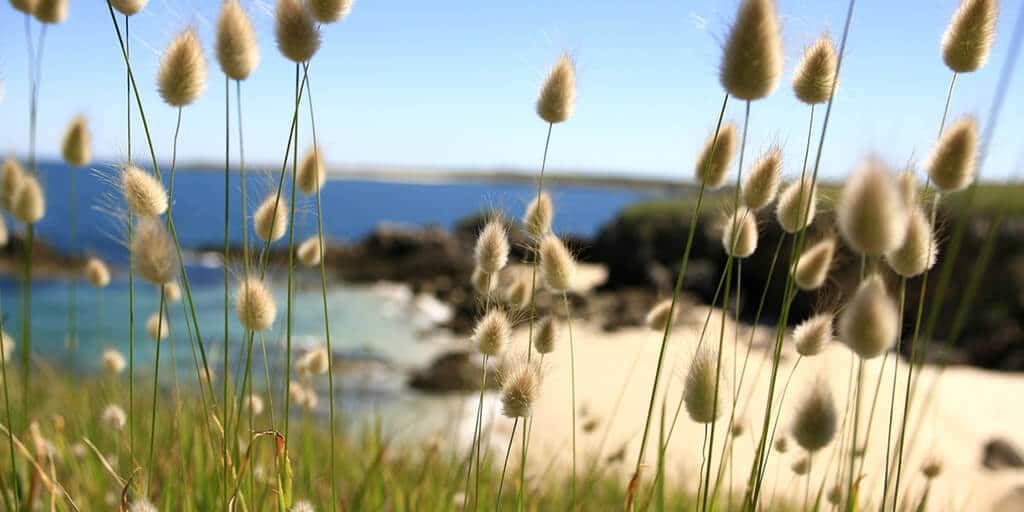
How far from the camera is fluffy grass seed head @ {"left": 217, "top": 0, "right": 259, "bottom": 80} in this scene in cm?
106

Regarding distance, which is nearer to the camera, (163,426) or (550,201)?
(550,201)

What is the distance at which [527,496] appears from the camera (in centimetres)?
211

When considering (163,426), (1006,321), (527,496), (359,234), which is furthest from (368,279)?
(359,234)

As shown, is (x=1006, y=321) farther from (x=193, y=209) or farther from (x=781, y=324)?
(x=193, y=209)

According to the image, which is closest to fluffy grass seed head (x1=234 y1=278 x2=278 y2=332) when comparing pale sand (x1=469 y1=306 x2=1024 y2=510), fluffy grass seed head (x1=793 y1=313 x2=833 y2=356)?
fluffy grass seed head (x1=793 y1=313 x2=833 y2=356)

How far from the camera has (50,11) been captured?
1.32m

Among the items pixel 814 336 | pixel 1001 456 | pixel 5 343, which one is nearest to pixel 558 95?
pixel 814 336

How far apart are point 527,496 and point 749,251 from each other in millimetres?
1104

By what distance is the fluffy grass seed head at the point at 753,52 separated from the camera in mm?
939

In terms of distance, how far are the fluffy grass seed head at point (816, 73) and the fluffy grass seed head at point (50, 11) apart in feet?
4.28

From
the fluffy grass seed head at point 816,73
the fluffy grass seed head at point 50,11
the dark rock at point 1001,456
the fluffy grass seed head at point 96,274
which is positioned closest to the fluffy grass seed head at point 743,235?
the fluffy grass seed head at point 816,73

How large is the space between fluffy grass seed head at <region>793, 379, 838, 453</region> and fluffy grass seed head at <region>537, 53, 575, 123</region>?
64 centimetres

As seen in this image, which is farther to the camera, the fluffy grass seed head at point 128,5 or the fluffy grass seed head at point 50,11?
the fluffy grass seed head at point 50,11

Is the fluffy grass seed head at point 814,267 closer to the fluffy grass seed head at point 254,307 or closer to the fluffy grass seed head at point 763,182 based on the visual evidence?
the fluffy grass seed head at point 763,182
